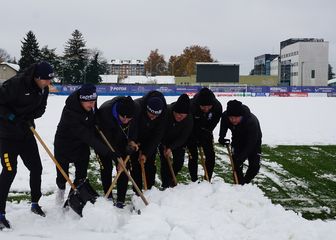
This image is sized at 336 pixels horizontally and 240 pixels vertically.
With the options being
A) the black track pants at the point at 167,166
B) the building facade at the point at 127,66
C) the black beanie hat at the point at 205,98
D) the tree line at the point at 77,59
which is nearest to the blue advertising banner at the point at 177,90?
the tree line at the point at 77,59

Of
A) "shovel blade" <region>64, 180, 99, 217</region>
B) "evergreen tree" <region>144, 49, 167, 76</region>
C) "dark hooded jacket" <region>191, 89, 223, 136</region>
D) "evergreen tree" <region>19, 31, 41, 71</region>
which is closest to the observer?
"shovel blade" <region>64, 180, 99, 217</region>

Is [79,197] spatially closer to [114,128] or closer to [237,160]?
[114,128]

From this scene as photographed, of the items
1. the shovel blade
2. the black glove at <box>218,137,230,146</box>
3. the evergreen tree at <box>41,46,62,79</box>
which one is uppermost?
the evergreen tree at <box>41,46,62,79</box>

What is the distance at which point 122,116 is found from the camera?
498cm

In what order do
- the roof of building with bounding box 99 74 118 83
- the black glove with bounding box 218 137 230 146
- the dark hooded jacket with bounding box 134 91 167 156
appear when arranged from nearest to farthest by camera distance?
the dark hooded jacket with bounding box 134 91 167 156, the black glove with bounding box 218 137 230 146, the roof of building with bounding box 99 74 118 83

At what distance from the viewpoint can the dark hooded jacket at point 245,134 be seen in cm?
607

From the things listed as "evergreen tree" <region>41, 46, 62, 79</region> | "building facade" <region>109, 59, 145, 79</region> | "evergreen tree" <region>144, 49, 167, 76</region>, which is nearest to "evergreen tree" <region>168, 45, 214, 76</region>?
"evergreen tree" <region>144, 49, 167, 76</region>

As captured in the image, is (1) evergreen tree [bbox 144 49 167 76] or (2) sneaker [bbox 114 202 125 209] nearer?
(2) sneaker [bbox 114 202 125 209]

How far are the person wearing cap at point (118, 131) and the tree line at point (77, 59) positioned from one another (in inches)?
1280

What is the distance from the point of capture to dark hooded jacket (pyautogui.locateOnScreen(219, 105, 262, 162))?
6070mm

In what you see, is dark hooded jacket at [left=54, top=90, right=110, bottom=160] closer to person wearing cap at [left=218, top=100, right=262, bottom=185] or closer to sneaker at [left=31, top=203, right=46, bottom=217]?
sneaker at [left=31, top=203, right=46, bottom=217]

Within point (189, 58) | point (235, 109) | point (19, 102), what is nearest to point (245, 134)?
point (235, 109)

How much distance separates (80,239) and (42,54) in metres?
55.4

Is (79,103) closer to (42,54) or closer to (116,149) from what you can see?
(116,149)
